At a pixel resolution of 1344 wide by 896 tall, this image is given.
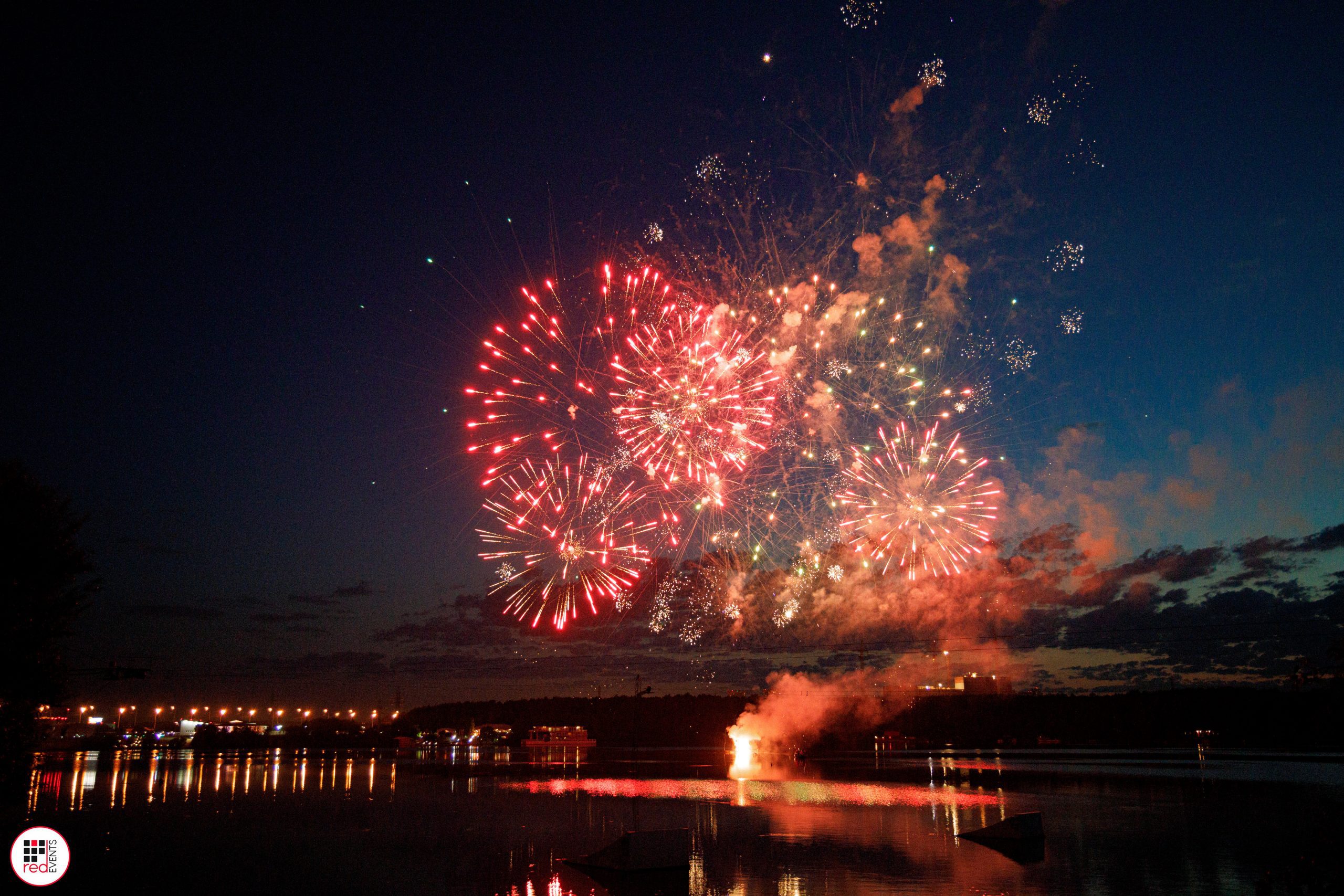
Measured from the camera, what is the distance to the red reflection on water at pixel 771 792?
3130 cm

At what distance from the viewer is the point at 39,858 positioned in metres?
14.5

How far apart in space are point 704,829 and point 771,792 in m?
14.4

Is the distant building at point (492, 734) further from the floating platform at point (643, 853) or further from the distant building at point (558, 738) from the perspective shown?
the floating platform at point (643, 853)

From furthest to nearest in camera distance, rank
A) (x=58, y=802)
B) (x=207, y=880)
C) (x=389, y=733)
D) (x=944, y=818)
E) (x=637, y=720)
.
Answer: 1. (x=637, y=720)
2. (x=389, y=733)
3. (x=58, y=802)
4. (x=944, y=818)
5. (x=207, y=880)

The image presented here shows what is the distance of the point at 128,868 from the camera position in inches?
635

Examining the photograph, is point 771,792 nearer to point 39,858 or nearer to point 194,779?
point 39,858

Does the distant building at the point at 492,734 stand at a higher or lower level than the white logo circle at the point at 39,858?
lower

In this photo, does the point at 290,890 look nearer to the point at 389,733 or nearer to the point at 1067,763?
the point at 1067,763

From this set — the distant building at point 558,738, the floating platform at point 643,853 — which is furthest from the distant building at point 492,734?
the floating platform at point 643,853

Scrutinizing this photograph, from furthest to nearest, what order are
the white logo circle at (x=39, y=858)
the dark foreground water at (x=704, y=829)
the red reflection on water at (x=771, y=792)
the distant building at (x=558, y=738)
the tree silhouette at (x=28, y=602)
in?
1. the distant building at (x=558, y=738)
2. the red reflection on water at (x=771, y=792)
3. the tree silhouette at (x=28, y=602)
4. the dark foreground water at (x=704, y=829)
5. the white logo circle at (x=39, y=858)

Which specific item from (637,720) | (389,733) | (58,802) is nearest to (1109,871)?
(58,802)

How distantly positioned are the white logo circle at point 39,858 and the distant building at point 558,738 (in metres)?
105

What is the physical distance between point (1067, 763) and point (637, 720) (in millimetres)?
94855

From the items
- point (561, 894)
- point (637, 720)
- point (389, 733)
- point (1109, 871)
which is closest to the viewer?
point (561, 894)
